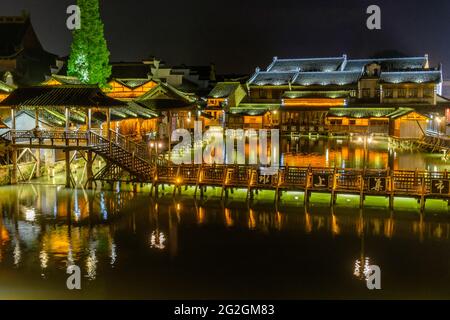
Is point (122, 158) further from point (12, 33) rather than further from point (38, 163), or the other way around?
point (12, 33)

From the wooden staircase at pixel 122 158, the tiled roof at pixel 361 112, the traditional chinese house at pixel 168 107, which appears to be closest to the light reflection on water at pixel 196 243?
the wooden staircase at pixel 122 158

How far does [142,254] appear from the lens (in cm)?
1627

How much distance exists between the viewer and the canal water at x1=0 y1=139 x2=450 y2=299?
13453 millimetres

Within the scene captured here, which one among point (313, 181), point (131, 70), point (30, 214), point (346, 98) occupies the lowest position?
point (30, 214)

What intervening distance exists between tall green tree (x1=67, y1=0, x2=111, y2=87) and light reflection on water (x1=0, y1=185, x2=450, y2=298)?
24.7 meters

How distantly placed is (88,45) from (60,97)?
20.1 metres

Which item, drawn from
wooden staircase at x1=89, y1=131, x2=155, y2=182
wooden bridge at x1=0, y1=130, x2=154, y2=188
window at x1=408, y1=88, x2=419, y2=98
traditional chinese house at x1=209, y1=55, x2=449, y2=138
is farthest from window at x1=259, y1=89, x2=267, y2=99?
wooden staircase at x1=89, y1=131, x2=155, y2=182

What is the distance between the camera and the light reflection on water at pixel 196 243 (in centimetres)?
1397

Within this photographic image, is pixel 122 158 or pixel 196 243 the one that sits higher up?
pixel 122 158

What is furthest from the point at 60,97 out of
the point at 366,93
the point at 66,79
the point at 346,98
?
the point at 366,93

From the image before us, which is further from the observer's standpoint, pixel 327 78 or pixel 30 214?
pixel 327 78

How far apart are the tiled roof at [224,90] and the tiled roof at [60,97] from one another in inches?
1889

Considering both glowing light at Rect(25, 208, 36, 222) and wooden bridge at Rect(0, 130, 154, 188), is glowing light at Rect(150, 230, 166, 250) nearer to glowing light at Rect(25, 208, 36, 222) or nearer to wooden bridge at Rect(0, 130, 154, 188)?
glowing light at Rect(25, 208, 36, 222)

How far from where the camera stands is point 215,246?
17.2 meters
